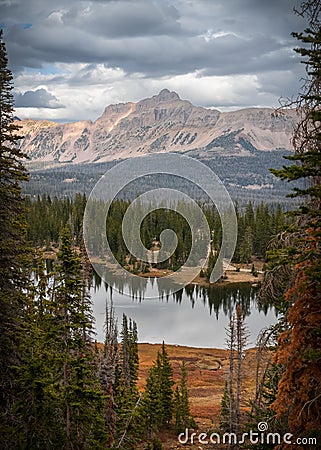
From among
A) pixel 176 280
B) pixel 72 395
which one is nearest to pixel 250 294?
pixel 176 280

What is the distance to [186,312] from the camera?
63.8m

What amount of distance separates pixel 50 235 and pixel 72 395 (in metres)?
88.9

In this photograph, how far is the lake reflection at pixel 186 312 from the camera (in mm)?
54125

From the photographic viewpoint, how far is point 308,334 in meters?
8.79

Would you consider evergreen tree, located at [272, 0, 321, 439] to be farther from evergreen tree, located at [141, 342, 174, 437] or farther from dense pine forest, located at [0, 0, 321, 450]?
evergreen tree, located at [141, 342, 174, 437]

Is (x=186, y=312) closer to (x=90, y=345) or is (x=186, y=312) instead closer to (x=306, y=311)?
(x=90, y=345)

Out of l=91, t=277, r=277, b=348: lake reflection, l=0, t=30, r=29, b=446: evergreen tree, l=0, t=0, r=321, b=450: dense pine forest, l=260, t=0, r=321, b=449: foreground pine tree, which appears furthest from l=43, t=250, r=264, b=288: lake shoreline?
l=260, t=0, r=321, b=449: foreground pine tree

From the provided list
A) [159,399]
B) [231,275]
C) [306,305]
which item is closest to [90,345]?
[306,305]

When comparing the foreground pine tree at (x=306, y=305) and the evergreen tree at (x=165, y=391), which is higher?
the foreground pine tree at (x=306, y=305)

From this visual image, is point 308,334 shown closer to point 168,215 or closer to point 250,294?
point 250,294

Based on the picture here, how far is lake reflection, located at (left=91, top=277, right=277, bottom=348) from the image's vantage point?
5412 cm

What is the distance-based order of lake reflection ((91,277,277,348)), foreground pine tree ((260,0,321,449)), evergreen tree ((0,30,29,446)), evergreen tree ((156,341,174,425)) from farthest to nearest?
lake reflection ((91,277,277,348)) → evergreen tree ((156,341,174,425)) → evergreen tree ((0,30,29,446)) → foreground pine tree ((260,0,321,449))

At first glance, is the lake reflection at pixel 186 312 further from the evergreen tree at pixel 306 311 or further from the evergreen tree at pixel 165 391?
the evergreen tree at pixel 306 311

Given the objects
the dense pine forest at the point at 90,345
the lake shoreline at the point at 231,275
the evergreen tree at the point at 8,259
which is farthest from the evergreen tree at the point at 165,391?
the lake shoreline at the point at 231,275
